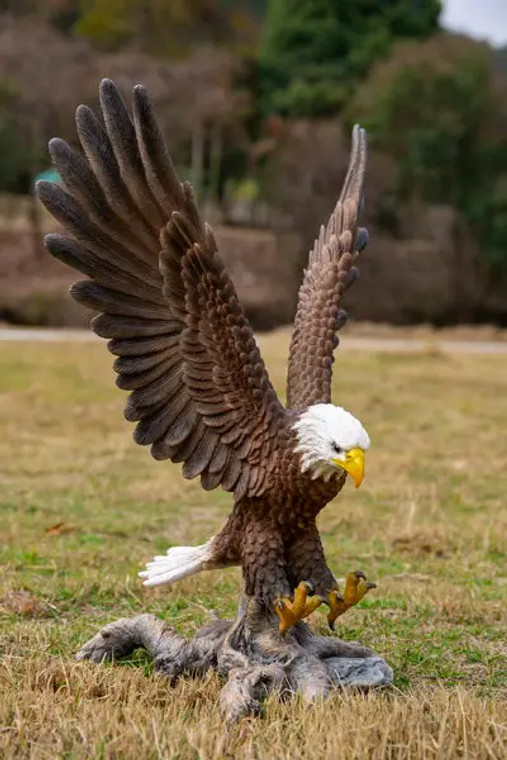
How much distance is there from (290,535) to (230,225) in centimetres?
2600

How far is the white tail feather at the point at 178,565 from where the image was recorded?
195 inches

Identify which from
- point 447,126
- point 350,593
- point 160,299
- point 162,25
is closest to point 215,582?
point 350,593

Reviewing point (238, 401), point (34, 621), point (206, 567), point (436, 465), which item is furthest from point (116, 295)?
point (436, 465)

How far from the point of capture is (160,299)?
4805 mm

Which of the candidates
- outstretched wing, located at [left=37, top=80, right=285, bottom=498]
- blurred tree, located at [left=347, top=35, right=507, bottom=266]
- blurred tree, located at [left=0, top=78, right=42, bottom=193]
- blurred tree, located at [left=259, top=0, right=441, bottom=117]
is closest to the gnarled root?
outstretched wing, located at [left=37, top=80, right=285, bottom=498]

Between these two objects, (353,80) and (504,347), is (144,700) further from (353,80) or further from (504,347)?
(353,80)

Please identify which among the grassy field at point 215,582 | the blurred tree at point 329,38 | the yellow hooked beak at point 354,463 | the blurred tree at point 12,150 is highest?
the blurred tree at point 329,38

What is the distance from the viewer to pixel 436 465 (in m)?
11.4

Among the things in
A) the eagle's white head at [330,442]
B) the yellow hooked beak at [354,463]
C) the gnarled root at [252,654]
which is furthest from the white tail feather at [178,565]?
→ the yellow hooked beak at [354,463]

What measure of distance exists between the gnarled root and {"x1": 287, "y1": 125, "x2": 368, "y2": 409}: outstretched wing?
97 cm

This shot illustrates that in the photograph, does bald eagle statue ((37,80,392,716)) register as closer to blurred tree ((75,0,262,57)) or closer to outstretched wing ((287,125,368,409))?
outstretched wing ((287,125,368,409))

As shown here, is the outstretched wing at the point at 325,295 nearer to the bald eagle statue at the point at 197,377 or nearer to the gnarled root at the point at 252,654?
the bald eagle statue at the point at 197,377

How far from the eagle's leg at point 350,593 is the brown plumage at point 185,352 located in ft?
0.27

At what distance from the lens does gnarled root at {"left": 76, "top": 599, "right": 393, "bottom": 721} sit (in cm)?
466
